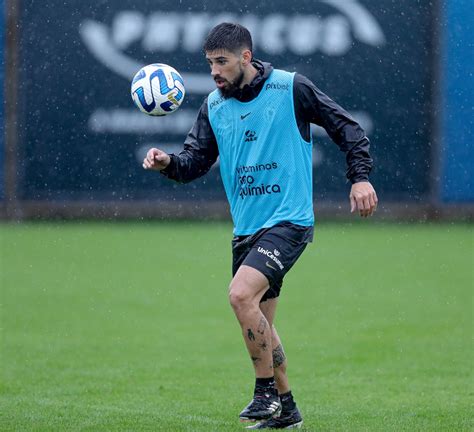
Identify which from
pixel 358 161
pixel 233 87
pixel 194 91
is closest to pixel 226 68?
pixel 233 87

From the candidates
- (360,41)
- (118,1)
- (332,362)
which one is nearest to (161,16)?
(118,1)

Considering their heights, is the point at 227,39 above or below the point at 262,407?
above

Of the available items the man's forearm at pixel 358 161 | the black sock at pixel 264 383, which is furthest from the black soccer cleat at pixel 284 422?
the man's forearm at pixel 358 161

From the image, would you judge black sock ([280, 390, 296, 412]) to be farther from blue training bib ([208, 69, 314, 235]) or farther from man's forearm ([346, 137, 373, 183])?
man's forearm ([346, 137, 373, 183])

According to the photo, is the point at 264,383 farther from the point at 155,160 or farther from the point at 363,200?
the point at 155,160

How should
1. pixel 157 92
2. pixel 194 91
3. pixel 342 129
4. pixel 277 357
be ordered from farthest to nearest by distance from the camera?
1. pixel 194 91
2. pixel 157 92
3. pixel 277 357
4. pixel 342 129

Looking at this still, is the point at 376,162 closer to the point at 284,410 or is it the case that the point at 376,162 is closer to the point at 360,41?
the point at 360,41

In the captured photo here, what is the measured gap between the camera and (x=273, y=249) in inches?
258

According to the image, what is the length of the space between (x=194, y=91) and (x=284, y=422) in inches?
559

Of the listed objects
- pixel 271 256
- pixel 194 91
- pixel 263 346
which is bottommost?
pixel 263 346

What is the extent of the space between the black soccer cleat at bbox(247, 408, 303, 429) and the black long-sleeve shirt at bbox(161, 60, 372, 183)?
4.61ft

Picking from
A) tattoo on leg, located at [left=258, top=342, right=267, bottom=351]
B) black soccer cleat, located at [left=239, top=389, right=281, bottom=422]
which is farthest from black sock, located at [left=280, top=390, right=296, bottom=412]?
tattoo on leg, located at [left=258, top=342, right=267, bottom=351]

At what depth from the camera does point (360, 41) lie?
20953mm

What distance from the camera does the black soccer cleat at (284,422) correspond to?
22.0 feet
